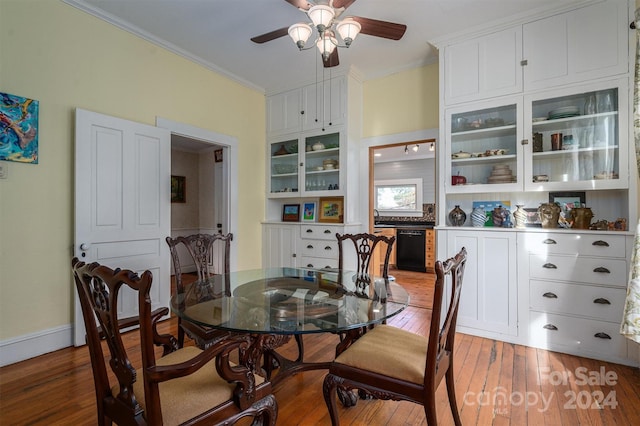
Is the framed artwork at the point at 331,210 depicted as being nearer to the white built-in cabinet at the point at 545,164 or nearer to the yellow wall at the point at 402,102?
the yellow wall at the point at 402,102

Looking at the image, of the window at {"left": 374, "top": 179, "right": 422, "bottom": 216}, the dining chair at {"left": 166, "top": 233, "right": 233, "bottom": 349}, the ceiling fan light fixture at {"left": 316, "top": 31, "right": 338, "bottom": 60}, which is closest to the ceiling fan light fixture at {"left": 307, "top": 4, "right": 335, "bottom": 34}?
the ceiling fan light fixture at {"left": 316, "top": 31, "right": 338, "bottom": 60}

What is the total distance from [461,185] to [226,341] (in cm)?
281

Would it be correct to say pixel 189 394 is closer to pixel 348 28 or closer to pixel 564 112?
pixel 348 28

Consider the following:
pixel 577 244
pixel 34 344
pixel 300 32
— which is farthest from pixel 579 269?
pixel 34 344

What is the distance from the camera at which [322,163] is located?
435cm

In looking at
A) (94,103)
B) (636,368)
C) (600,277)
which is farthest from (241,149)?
(636,368)

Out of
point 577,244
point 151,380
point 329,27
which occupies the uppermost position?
point 329,27

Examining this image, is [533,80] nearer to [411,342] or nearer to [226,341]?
[411,342]

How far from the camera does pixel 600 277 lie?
2471 millimetres

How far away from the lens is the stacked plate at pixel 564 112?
2725 millimetres

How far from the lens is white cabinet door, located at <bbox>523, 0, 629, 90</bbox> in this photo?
2.48m

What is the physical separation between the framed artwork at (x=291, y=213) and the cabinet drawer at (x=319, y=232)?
0.47m

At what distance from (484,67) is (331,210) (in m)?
2.42

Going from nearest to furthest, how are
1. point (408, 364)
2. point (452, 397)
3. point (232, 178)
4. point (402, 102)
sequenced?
point (408, 364)
point (452, 397)
point (402, 102)
point (232, 178)
